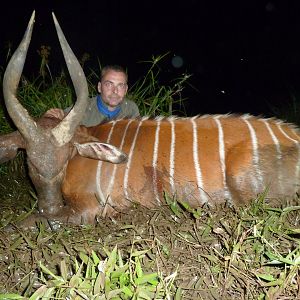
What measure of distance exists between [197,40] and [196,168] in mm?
14136

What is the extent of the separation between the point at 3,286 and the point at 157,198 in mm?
1152

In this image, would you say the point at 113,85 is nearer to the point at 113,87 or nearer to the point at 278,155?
the point at 113,87

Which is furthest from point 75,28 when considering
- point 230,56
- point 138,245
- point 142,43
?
point 138,245

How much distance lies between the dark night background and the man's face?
19.7 ft

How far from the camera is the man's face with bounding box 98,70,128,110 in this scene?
3.31m

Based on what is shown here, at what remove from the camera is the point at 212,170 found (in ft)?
8.57

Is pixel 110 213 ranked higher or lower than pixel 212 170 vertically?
lower

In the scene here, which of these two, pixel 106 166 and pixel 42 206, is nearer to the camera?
pixel 42 206

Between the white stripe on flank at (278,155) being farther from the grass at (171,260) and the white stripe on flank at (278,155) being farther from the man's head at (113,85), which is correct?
the man's head at (113,85)

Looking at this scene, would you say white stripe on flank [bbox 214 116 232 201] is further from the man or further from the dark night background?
the dark night background

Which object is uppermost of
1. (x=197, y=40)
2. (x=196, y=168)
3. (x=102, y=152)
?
(x=102, y=152)

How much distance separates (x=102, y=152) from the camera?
259 cm

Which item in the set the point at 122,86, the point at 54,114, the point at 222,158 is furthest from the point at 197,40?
the point at 222,158

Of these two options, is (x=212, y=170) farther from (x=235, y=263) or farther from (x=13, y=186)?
(x=13, y=186)
